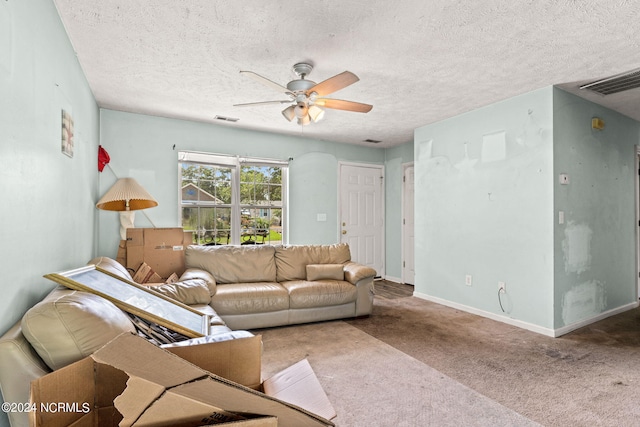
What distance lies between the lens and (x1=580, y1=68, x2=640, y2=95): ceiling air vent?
296 centimetres

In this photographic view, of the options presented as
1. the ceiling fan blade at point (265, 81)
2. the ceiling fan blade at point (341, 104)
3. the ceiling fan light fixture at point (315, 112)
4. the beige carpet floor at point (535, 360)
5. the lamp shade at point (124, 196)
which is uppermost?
the ceiling fan blade at point (265, 81)

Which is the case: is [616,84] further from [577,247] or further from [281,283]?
[281,283]

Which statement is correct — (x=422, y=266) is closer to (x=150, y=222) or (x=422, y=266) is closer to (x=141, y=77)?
(x=150, y=222)

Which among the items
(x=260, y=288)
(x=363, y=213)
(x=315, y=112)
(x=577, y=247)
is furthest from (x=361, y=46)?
(x=363, y=213)

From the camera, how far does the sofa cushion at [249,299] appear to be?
322cm

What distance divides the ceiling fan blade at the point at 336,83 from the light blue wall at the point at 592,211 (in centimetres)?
230

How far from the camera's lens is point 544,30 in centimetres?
227

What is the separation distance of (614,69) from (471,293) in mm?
2632

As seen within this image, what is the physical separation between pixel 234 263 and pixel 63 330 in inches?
105

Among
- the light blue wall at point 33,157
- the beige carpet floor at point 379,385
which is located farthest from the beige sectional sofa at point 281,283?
the light blue wall at point 33,157

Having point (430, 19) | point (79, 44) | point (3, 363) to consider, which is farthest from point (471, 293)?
point (79, 44)

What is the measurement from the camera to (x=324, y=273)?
152 inches

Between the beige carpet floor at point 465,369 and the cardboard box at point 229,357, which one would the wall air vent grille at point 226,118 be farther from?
the cardboard box at point 229,357

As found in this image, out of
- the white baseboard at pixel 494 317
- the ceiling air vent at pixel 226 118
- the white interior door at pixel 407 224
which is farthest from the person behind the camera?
the white interior door at pixel 407 224
